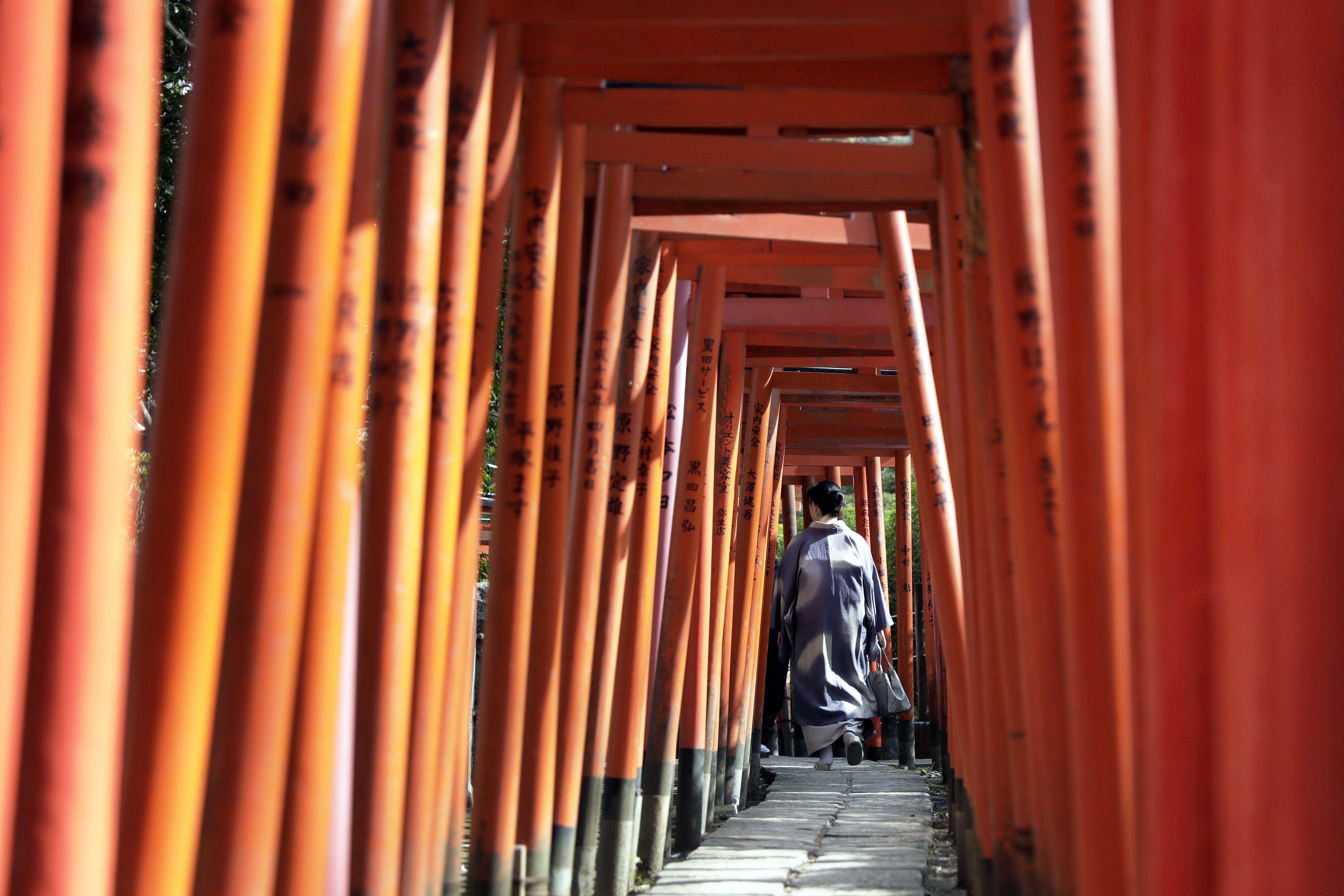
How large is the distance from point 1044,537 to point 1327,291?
1.66 metres

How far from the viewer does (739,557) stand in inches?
412

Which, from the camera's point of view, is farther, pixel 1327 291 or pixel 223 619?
pixel 223 619

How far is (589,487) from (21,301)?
153 inches

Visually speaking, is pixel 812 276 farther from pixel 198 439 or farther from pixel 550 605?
pixel 198 439

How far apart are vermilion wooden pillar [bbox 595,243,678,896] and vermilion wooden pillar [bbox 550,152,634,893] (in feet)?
1.11

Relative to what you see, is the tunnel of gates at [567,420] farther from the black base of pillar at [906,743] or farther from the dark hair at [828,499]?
the black base of pillar at [906,743]

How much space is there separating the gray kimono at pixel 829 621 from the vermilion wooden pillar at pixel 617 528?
4999 mm

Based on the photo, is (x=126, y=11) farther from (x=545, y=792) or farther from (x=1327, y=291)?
(x=545, y=792)

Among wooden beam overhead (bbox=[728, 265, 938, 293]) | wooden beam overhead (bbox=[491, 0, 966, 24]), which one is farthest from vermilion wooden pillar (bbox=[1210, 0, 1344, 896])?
wooden beam overhead (bbox=[728, 265, 938, 293])

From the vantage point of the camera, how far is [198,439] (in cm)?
209

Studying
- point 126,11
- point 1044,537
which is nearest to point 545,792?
point 1044,537

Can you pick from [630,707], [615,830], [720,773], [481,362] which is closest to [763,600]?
[720,773]

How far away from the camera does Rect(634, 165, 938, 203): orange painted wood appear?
5.82 m

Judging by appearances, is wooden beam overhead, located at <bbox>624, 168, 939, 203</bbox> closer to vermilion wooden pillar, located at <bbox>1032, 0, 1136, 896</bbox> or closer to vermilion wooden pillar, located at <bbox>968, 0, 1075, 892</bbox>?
vermilion wooden pillar, located at <bbox>968, 0, 1075, 892</bbox>
